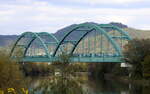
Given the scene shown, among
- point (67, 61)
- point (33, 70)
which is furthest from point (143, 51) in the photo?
point (67, 61)

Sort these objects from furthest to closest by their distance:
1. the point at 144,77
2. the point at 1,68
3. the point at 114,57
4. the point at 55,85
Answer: the point at 114,57, the point at 144,77, the point at 1,68, the point at 55,85

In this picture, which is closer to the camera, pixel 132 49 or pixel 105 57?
pixel 132 49

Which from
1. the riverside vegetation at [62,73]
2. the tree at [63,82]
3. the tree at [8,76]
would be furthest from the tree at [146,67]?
the tree at [63,82]

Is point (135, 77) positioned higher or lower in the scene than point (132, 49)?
lower

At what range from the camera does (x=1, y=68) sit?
1437 inches

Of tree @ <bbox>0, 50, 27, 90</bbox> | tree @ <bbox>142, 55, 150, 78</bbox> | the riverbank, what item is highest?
tree @ <bbox>0, 50, 27, 90</bbox>

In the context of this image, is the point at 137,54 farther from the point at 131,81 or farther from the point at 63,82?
the point at 63,82

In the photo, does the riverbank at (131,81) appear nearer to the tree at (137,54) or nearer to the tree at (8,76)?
the tree at (137,54)

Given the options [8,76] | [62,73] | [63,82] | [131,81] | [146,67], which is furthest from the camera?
[131,81]

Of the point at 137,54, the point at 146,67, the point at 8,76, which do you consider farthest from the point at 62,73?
the point at 137,54

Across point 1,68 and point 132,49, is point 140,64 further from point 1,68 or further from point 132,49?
point 1,68

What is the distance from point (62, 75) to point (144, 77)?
184 feet

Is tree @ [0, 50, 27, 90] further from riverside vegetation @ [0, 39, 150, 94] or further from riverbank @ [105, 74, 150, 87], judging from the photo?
riverbank @ [105, 74, 150, 87]

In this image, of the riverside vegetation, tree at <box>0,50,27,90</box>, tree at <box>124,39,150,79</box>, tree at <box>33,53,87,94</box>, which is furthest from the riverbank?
tree at <box>33,53,87,94</box>
